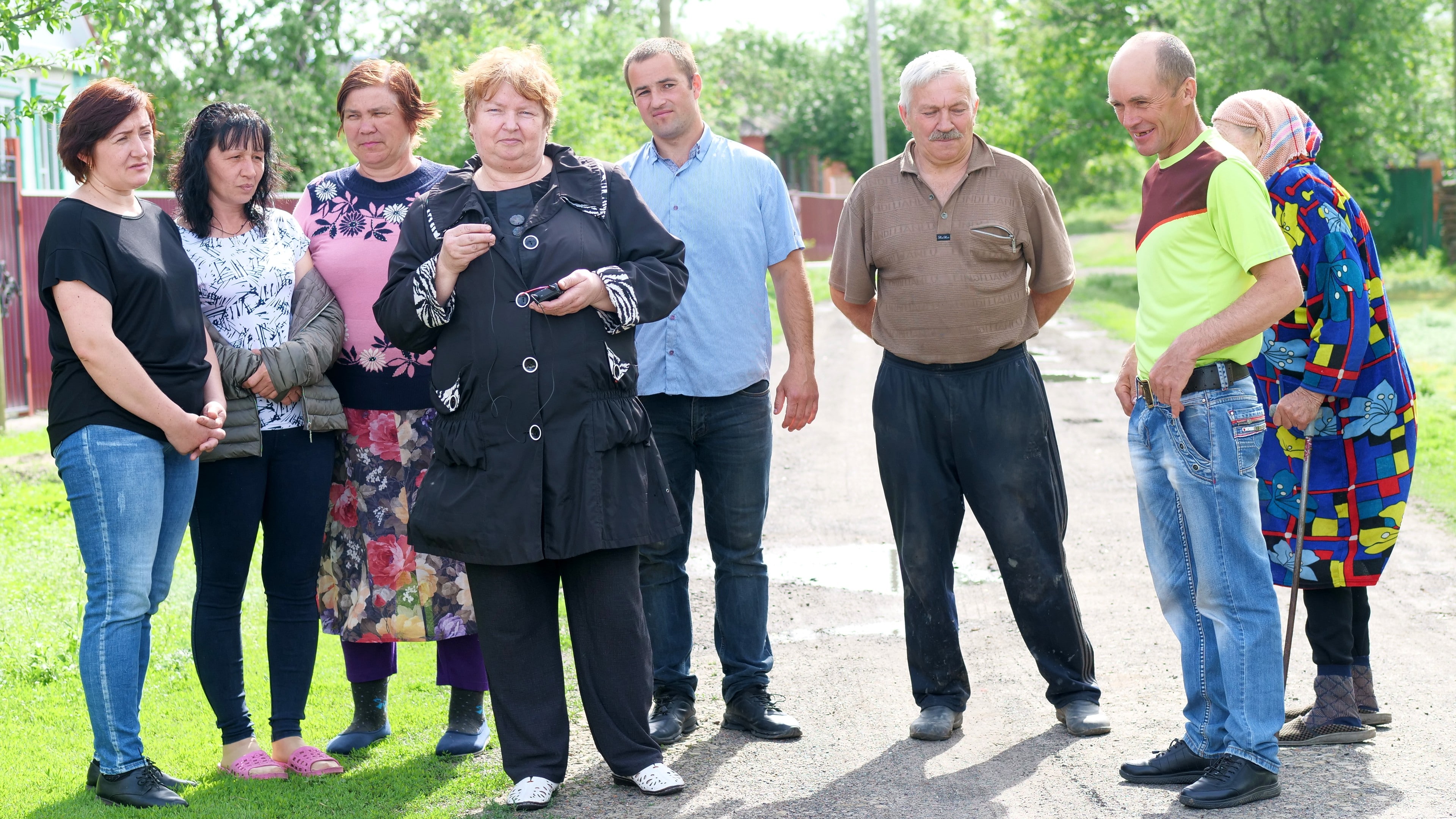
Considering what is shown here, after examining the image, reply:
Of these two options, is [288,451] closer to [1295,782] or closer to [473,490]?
[473,490]

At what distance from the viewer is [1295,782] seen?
3803mm

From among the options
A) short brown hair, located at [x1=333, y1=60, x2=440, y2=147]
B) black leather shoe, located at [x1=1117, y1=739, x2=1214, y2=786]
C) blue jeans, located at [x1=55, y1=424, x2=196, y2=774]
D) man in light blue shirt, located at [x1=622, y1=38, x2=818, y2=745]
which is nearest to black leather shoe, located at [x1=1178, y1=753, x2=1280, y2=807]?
black leather shoe, located at [x1=1117, y1=739, x2=1214, y2=786]

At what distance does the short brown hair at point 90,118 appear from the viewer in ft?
12.7

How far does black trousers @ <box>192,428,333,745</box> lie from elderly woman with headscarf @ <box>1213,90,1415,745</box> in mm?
2982

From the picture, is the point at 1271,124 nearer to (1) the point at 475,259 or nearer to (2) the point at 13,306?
(1) the point at 475,259

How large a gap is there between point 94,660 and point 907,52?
53926 millimetres

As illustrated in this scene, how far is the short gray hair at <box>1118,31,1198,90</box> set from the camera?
142 inches

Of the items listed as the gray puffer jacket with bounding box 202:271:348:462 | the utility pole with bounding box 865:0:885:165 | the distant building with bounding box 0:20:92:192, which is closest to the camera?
the gray puffer jacket with bounding box 202:271:348:462

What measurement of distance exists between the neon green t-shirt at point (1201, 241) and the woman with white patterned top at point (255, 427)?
247cm

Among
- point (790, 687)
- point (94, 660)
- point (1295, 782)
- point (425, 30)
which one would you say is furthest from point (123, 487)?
point (425, 30)

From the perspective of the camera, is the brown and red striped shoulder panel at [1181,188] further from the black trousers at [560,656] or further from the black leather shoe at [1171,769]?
the black trousers at [560,656]

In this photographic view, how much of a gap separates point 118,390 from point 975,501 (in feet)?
8.72

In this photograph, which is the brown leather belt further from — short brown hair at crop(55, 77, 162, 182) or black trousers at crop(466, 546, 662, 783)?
short brown hair at crop(55, 77, 162, 182)

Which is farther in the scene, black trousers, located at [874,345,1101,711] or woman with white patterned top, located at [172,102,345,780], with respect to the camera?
black trousers, located at [874,345,1101,711]
